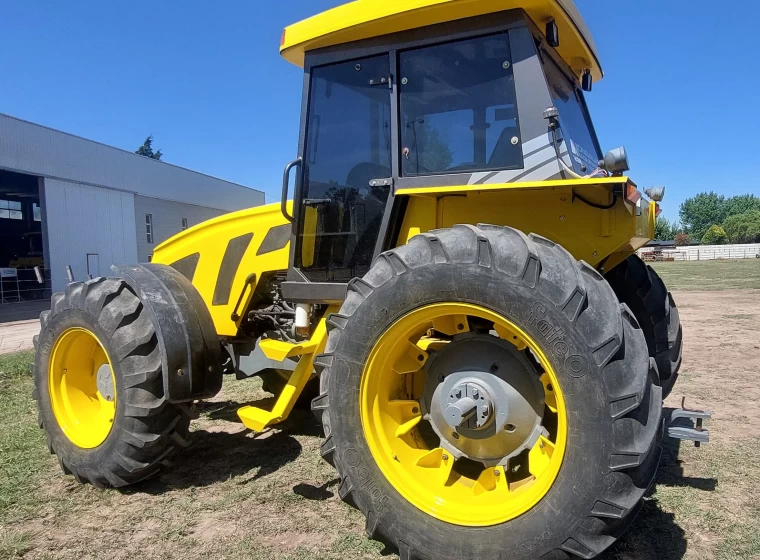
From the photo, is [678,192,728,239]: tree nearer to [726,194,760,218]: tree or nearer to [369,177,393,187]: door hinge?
[726,194,760,218]: tree

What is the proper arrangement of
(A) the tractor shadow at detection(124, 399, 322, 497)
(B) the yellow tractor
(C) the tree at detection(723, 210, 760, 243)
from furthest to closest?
(C) the tree at detection(723, 210, 760, 243) < (A) the tractor shadow at detection(124, 399, 322, 497) < (B) the yellow tractor

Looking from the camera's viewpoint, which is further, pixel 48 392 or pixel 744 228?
pixel 744 228

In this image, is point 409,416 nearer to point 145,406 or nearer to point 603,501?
point 603,501

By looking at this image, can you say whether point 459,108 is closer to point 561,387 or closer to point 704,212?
point 561,387

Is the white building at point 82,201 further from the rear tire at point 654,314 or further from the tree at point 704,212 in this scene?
the tree at point 704,212

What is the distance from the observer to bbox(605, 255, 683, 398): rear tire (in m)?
4.11

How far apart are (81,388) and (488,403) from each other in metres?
3.10

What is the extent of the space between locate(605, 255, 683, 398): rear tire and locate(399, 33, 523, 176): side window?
5.33 feet

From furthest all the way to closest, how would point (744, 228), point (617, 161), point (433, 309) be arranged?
point (744, 228) → point (433, 309) → point (617, 161)

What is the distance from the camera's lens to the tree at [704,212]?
101 metres

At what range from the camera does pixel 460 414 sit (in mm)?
2736

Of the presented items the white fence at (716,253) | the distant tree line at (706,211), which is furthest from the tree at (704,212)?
the white fence at (716,253)

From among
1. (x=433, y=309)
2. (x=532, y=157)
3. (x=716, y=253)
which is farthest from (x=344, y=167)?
(x=716, y=253)

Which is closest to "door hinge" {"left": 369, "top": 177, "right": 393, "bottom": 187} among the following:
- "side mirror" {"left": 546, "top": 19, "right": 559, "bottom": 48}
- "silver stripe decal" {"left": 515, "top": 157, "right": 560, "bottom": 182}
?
"silver stripe decal" {"left": 515, "top": 157, "right": 560, "bottom": 182}
